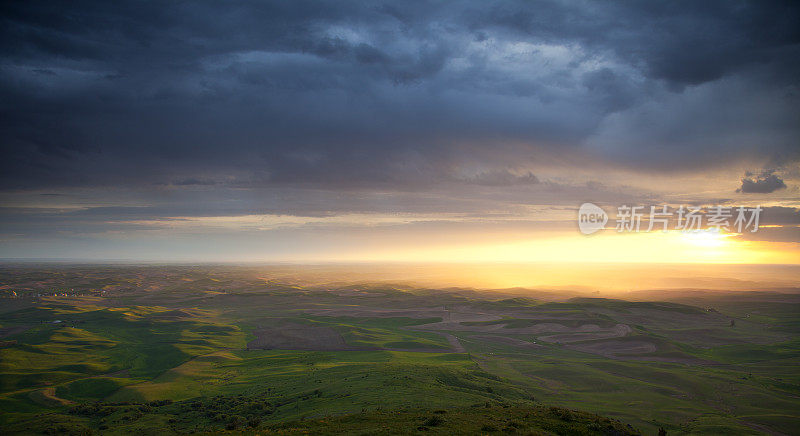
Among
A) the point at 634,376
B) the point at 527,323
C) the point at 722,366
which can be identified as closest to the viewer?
the point at 634,376

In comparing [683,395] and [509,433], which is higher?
[509,433]

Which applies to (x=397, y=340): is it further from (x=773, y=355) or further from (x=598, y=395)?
(x=773, y=355)

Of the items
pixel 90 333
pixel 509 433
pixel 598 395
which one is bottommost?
pixel 90 333

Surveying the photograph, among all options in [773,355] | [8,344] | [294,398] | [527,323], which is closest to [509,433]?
[294,398]

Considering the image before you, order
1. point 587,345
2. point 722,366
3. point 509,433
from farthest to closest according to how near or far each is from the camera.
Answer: point 587,345 < point 722,366 < point 509,433

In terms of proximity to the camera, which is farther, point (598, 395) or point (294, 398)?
point (598, 395)

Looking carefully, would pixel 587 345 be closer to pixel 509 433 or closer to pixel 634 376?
pixel 634 376
